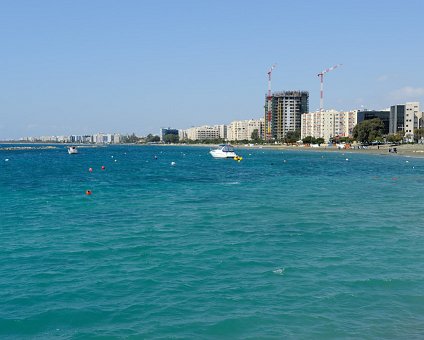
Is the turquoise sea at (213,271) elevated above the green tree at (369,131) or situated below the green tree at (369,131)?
below

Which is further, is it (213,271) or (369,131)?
(369,131)

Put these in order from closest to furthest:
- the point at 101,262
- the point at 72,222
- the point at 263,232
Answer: the point at 101,262 → the point at 263,232 → the point at 72,222

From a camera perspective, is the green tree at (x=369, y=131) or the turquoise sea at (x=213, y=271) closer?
the turquoise sea at (x=213, y=271)

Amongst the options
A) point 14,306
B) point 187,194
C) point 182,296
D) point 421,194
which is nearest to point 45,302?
point 14,306

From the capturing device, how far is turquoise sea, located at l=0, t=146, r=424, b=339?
13320 millimetres

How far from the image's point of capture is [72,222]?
1137 inches

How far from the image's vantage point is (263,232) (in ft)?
82.6

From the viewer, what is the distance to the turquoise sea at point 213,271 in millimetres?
13320

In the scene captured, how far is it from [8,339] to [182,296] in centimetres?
523

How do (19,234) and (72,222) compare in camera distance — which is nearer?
(19,234)

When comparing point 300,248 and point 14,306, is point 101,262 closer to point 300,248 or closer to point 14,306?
point 14,306

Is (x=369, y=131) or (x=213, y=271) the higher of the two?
(x=369, y=131)

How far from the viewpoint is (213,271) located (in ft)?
59.4

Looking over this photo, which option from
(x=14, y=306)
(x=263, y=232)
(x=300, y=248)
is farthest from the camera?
(x=263, y=232)
